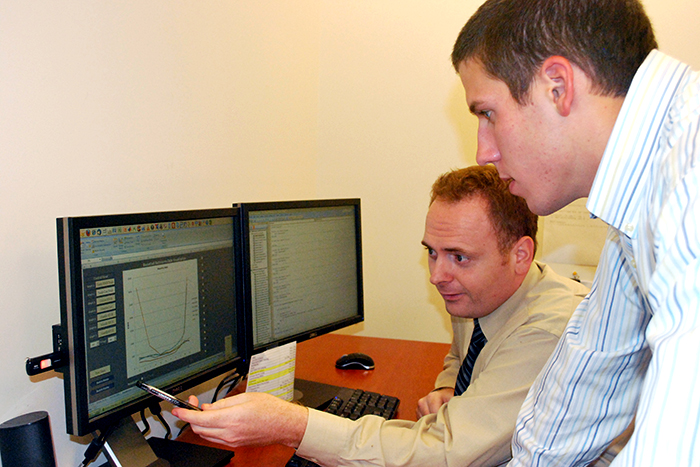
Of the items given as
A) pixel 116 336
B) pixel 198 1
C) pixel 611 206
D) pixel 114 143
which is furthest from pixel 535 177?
pixel 198 1

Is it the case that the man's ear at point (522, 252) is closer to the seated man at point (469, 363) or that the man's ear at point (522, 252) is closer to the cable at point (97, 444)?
the seated man at point (469, 363)

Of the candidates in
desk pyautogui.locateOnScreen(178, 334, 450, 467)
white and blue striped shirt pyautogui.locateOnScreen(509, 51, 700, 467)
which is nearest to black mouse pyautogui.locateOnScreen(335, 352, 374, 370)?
desk pyautogui.locateOnScreen(178, 334, 450, 467)

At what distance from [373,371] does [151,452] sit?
2.53 feet

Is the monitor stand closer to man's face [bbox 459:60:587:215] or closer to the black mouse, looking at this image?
the black mouse

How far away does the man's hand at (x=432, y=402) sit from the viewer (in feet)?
4.31

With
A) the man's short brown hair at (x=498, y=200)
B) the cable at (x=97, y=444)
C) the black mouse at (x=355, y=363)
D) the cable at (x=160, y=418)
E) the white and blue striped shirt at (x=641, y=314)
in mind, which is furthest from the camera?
the black mouse at (x=355, y=363)

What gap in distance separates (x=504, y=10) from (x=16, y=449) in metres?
0.99

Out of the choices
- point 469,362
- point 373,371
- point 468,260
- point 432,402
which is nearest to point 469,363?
point 469,362

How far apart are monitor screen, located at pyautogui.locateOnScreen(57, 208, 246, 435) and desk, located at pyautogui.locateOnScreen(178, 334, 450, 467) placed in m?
0.22

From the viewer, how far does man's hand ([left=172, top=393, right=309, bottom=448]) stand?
0.93m

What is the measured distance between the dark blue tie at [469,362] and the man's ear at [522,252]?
195 millimetres

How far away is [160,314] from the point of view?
3.33 ft

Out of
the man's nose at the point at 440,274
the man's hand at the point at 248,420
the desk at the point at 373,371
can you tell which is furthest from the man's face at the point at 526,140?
the desk at the point at 373,371

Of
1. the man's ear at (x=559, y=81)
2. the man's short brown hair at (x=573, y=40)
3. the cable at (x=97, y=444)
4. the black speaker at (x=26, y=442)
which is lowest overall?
the cable at (x=97, y=444)
